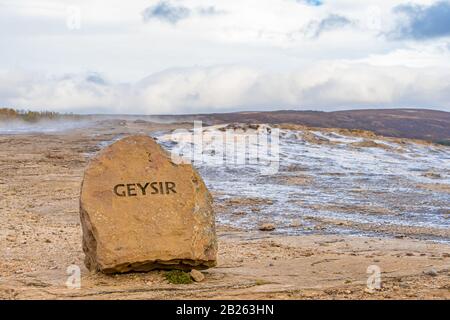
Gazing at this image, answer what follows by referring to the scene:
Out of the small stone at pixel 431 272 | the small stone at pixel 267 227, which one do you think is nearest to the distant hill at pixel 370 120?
the small stone at pixel 267 227

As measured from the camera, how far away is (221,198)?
16641 millimetres

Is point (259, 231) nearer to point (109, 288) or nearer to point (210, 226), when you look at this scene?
point (210, 226)

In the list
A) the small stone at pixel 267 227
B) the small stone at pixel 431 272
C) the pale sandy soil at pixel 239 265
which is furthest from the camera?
the small stone at pixel 267 227

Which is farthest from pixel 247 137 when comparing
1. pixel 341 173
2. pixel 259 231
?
pixel 259 231

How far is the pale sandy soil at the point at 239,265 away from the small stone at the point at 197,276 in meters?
0.09

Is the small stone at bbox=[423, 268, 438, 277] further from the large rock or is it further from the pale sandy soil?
the large rock

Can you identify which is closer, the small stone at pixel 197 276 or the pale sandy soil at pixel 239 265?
the pale sandy soil at pixel 239 265

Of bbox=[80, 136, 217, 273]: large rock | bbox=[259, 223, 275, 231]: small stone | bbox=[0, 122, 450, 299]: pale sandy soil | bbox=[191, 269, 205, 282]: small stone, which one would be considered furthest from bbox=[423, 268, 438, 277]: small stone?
bbox=[259, 223, 275, 231]: small stone

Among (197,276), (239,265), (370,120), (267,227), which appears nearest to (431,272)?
(239,265)

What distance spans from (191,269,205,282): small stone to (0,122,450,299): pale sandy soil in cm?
9

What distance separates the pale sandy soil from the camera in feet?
23.1

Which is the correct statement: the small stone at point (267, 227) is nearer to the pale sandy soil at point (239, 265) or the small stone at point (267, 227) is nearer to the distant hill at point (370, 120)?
the pale sandy soil at point (239, 265)

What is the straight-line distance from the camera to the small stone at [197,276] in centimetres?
767
